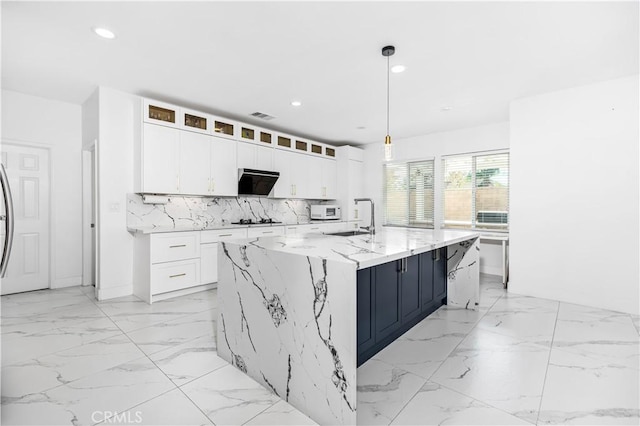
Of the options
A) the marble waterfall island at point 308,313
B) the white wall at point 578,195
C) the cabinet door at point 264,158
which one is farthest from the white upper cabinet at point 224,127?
the white wall at point 578,195

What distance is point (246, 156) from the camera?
15.4ft

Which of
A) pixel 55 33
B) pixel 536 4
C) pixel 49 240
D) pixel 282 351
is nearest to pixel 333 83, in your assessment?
pixel 536 4

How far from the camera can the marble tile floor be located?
A: 1.64 m

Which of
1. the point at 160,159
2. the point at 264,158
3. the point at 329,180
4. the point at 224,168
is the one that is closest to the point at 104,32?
the point at 160,159

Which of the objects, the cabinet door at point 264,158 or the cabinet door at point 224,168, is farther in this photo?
the cabinet door at point 264,158

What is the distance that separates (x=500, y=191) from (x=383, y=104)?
2.47 metres

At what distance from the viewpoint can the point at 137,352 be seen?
2.31 meters

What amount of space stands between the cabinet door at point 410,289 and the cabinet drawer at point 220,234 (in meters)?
2.50

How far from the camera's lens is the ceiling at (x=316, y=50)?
2168 millimetres

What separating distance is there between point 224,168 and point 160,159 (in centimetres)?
88

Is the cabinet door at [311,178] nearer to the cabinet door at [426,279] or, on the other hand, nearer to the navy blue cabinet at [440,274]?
the navy blue cabinet at [440,274]

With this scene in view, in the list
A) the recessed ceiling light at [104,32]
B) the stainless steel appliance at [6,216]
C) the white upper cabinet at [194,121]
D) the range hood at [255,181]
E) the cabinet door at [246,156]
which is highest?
the recessed ceiling light at [104,32]

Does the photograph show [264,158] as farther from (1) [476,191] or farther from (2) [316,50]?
(1) [476,191]

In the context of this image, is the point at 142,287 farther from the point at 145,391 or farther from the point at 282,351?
the point at 282,351
